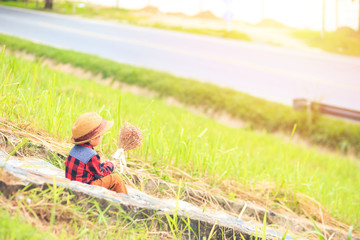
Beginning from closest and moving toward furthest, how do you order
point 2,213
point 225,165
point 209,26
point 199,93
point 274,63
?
1. point 2,213
2. point 225,165
3. point 199,93
4. point 274,63
5. point 209,26

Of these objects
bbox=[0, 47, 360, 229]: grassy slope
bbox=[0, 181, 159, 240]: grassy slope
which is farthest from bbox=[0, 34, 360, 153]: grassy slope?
bbox=[0, 181, 159, 240]: grassy slope

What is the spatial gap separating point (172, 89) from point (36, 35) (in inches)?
223

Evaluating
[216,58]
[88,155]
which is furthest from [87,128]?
[216,58]

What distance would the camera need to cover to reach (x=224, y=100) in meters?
7.92

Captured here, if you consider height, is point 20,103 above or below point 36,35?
below

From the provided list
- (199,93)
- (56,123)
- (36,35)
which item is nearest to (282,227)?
(56,123)

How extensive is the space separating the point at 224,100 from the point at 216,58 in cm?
402

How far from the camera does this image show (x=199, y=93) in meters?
8.13

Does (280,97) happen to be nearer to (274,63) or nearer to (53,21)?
(274,63)

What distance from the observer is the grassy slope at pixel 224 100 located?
277 inches

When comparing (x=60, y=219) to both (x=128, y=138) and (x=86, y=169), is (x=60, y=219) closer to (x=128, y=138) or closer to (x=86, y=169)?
(x=86, y=169)

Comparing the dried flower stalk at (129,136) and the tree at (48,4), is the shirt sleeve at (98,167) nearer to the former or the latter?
the dried flower stalk at (129,136)

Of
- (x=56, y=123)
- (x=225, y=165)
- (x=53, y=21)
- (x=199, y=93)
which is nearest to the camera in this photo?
(x=56, y=123)

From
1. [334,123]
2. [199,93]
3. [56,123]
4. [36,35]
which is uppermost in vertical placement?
[36,35]
